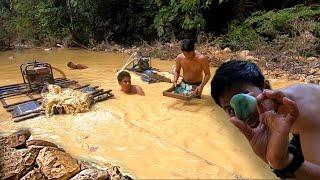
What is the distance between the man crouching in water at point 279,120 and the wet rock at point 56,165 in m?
2.91

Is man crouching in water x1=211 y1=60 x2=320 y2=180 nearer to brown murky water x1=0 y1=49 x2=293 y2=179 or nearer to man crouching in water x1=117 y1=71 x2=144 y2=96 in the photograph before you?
brown murky water x1=0 y1=49 x2=293 y2=179

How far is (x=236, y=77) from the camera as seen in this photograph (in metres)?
1.60

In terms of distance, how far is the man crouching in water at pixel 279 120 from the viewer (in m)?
1.35

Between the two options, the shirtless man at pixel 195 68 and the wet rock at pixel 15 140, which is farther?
the shirtless man at pixel 195 68

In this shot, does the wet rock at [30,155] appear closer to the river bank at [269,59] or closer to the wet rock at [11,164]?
the wet rock at [11,164]

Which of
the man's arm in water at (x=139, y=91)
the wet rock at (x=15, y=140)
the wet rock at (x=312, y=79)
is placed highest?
the wet rock at (x=312, y=79)

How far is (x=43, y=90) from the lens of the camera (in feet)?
23.6

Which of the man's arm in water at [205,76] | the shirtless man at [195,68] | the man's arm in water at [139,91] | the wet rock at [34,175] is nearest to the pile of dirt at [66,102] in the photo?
the man's arm in water at [139,91]

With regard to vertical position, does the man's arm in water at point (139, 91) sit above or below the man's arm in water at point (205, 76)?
below

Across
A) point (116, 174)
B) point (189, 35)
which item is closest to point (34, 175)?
point (116, 174)

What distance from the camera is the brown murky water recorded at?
4.29 meters

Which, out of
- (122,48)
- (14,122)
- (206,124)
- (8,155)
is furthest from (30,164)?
(122,48)

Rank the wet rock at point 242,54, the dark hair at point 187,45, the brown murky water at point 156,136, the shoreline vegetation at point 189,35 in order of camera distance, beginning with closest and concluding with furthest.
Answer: the brown murky water at point 156,136
the dark hair at point 187,45
the shoreline vegetation at point 189,35
the wet rock at point 242,54

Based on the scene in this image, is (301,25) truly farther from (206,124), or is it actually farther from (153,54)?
(206,124)
